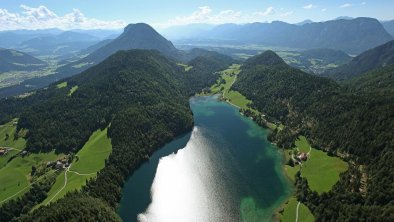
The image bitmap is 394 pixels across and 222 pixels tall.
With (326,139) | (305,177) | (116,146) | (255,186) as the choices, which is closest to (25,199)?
(116,146)

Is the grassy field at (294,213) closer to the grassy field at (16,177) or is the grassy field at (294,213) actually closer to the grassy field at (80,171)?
the grassy field at (80,171)

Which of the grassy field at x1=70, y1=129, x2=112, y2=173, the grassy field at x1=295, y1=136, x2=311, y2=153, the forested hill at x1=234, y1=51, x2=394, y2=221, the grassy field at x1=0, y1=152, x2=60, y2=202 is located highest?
→ the forested hill at x1=234, y1=51, x2=394, y2=221

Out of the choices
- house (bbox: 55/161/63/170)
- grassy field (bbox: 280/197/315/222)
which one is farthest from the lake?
house (bbox: 55/161/63/170)

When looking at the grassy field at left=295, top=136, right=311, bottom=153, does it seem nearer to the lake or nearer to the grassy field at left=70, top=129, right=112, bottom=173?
the lake

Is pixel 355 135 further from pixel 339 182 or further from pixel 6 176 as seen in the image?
pixel 6 176

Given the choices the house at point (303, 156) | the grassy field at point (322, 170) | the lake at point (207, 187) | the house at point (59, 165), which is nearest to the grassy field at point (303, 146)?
the grassy field at point (322, 170)

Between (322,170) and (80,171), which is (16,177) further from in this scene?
(322,170)
